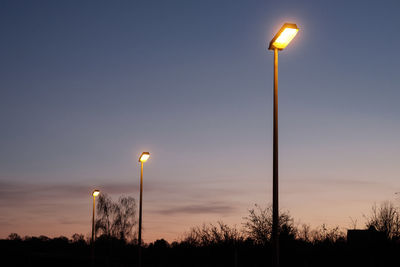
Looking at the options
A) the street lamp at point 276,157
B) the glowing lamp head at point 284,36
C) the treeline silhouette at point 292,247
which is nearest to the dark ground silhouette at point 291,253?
the treeline silhouette at point 292,247

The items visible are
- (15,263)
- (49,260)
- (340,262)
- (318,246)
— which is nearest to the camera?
(340,262)

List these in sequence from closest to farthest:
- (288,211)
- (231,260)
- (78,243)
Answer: (231,260) → (288,211) → (78,243)

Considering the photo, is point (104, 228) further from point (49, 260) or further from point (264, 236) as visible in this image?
point (264, 236)

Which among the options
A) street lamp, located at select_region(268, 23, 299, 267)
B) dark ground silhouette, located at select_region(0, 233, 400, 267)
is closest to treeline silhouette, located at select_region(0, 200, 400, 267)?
dark ground silhouette, located at select_region(0, 233, 400, 267)

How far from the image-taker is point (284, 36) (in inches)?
397

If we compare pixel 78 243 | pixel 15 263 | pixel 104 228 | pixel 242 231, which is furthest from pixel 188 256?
pixel 78 243

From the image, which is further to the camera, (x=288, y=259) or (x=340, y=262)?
(x=288, y=259)

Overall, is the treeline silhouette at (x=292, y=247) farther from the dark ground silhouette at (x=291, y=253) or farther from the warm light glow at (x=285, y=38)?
the warm light glow at (x=285, y=38)

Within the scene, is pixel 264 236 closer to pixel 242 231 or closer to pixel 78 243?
pixel 242 231

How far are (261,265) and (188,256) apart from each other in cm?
679

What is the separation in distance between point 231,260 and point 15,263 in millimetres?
34093

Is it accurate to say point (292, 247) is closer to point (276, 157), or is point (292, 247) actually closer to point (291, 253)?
point (291, 253)

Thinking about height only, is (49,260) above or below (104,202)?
below

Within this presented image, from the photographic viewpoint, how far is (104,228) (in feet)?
265
